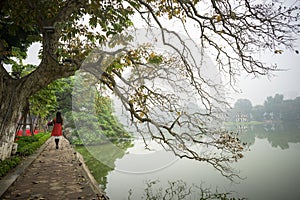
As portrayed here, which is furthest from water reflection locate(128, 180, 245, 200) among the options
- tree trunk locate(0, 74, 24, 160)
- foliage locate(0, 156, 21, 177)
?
tree trunk locate(0, 74, 24, 160)

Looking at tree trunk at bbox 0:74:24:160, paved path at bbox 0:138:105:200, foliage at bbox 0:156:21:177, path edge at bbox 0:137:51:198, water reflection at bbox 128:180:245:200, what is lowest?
water reflection at bbox 128:180:245:200

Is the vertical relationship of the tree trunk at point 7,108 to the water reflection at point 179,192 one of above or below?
above

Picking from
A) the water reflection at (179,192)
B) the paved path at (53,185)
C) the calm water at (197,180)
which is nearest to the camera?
the paved path at (53,185)

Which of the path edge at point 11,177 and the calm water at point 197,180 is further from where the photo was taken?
the calm water at point 197,180

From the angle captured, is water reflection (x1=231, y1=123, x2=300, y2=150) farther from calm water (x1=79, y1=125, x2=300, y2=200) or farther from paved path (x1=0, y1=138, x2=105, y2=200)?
paved path (x1=0, y1=138, x2=105, y2=200)

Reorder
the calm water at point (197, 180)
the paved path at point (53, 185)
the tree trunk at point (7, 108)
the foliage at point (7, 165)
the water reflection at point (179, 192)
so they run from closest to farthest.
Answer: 1. the paved path at point (53, 185)
2. the foliage at point (7, 165)
3. the tree trunk at point (7, 108)
4. the water reflection at point (179, 192)
5. the calm water at point (197, 180)

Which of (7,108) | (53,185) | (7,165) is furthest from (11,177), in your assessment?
(7,108)

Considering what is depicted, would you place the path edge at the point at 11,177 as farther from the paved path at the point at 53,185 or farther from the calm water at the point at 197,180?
the calm water at the point at 197,180

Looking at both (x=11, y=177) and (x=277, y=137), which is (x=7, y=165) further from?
(x=277, y=137)

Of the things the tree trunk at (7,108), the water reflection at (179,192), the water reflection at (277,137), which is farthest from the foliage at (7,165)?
the water reflection at (277,137)

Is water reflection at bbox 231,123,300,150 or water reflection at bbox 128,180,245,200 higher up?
water reflection at bbox 231,123,300,150

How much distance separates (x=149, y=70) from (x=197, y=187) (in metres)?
4.86

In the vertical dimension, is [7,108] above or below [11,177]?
above

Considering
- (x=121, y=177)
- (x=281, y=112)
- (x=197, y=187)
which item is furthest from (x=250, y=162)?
(x=281, y=112)
